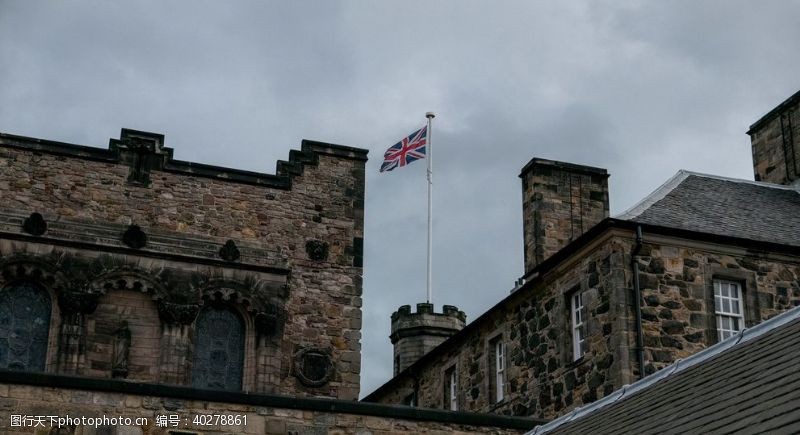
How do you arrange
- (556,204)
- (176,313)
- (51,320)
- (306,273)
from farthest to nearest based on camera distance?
(556,204)
(306,273)
(176,313)
(51,320)

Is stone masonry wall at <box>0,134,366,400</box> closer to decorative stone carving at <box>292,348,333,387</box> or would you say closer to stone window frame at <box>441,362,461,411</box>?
decorative stone carving at <box>292,348,333,387</box>

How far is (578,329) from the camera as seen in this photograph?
21734 mm

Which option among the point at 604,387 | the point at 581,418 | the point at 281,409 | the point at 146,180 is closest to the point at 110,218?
the point at 146,180

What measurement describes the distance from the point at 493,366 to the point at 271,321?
16.7ft

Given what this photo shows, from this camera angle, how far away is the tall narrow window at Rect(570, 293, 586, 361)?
70.3 ft

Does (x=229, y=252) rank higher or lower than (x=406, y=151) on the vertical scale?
lower

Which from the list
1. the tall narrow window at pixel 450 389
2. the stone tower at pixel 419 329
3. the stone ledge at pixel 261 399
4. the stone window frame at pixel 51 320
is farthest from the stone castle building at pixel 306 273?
the stone tower at pixel 419 329

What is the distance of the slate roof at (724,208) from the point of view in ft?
70.7

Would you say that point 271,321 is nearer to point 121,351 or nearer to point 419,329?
point 121,351

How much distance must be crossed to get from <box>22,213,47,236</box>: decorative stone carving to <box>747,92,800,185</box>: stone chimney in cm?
1512

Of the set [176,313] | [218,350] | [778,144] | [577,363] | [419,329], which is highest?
[778,144]

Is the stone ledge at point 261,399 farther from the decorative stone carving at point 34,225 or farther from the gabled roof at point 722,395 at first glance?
the decorative stone carving at point 34,225

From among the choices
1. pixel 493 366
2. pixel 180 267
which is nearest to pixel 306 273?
pixel 180 267

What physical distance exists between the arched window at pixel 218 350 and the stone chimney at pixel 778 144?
11960 mm
